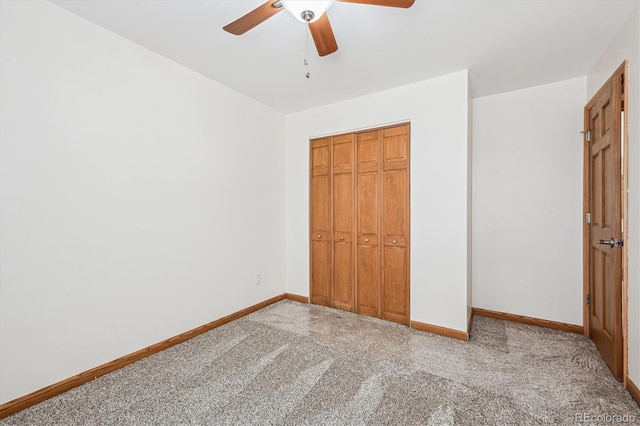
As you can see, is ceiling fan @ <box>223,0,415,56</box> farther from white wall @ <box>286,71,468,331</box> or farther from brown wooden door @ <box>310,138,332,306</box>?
brown wooden door @ <box>310,138,332,306</box>

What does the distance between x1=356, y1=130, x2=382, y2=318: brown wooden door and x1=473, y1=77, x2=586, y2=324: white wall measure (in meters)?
1.13

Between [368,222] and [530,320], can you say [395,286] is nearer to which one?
[368,222]

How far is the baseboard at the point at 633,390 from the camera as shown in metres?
1.70

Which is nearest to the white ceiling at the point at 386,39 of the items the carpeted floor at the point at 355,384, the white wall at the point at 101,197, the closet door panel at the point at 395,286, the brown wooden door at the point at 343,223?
the white wall at the point at 101,197

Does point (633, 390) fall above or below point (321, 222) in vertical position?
below

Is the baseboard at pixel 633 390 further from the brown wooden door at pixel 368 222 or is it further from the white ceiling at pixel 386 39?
the white ceiling at pixel 386 39

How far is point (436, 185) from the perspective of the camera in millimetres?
2791

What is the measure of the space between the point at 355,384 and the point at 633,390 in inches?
67.4

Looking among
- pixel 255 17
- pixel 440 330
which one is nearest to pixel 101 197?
pixel 255 17

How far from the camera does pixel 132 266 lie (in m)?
2.26

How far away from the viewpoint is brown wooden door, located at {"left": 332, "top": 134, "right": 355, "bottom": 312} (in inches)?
133

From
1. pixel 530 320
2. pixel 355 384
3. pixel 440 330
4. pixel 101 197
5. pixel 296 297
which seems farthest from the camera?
pixel 296 297

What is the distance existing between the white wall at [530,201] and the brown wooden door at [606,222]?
17 centimetres

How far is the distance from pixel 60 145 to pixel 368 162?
266cm
